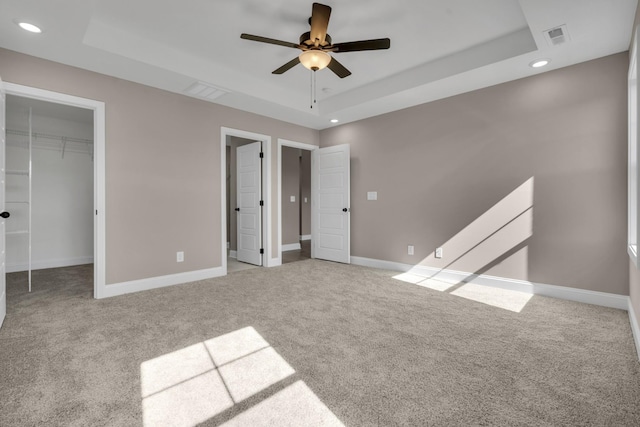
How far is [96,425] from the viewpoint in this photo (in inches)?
55.2

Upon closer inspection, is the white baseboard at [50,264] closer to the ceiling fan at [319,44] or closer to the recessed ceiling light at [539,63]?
the ceiling fan at [319,44]

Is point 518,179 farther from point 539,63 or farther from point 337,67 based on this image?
point 337,67

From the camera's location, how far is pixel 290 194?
7297 millimetres

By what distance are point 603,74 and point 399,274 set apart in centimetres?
323

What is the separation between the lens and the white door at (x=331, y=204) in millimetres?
5367

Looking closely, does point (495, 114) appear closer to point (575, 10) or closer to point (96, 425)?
point (575, 10)

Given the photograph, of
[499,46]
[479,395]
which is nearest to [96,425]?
[479,395]

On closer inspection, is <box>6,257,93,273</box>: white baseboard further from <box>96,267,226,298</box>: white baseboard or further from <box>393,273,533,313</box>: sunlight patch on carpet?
<box>393,273,533,313</box>: sunlight patch on carpet

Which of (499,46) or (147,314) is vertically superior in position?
(499,46)

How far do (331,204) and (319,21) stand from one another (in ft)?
11.5

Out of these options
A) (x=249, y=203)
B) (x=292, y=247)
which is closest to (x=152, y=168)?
(x=249, y=203)

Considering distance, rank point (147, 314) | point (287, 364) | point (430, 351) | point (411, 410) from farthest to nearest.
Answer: point (147, 314)
point (430, 351)
point (287, 364)
point (411, 410)

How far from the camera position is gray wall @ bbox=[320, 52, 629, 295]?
3.08 metres

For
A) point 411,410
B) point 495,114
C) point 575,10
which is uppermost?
point 575,10
